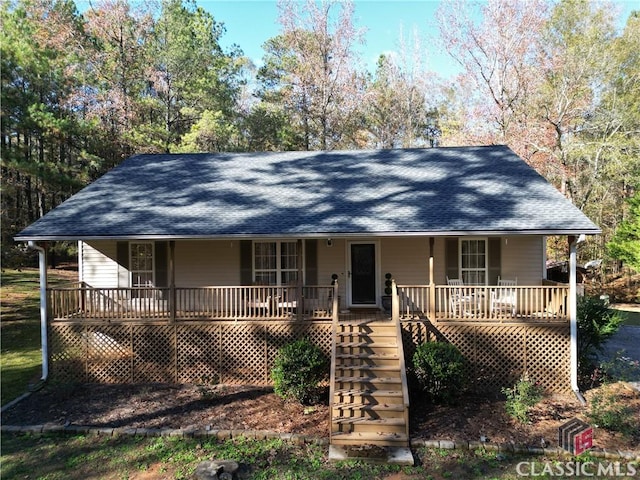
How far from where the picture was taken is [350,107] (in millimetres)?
27000

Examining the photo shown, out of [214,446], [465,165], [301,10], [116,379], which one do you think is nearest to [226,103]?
[301,10]

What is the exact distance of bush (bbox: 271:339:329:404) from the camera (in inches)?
318

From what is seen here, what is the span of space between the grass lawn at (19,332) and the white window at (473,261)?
36.6ft

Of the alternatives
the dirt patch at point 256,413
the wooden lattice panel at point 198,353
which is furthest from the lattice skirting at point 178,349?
the dirt patch at point 256,413

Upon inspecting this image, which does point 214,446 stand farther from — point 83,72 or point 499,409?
point 83,72

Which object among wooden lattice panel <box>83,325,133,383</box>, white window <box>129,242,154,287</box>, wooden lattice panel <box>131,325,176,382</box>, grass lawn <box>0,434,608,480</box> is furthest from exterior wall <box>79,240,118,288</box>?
grass lawn <box>0,434,608,480</box>

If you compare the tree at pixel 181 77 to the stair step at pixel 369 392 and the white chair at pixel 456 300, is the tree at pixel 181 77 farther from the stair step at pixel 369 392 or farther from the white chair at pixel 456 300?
the stair step at pixel 369 392

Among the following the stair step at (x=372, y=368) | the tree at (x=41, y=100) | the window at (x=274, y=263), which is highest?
the tree at (x=41, y=100)

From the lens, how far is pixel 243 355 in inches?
375

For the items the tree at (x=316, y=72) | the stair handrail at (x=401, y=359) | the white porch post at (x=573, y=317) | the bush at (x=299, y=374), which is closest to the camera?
the stair handrail at (x=401, y=359)

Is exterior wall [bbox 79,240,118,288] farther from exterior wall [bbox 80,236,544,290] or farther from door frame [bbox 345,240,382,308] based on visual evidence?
door frame [bbox 345,240,382,308]

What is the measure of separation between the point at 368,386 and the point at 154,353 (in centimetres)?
527

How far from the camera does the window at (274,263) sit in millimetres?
11445

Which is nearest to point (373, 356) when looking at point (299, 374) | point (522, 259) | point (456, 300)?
point (299, 374)
